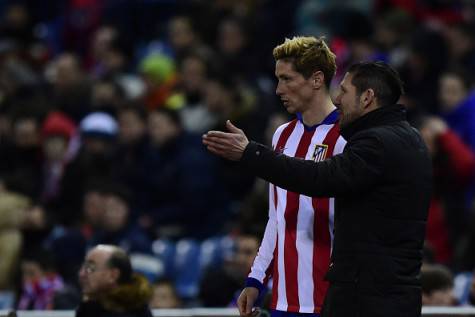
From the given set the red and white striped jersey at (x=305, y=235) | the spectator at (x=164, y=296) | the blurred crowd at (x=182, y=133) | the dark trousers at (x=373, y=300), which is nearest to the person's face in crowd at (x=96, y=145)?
the blurred crowd at (x=182, y=133)

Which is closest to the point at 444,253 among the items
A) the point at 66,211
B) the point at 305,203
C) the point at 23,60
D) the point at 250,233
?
the point at 250,233

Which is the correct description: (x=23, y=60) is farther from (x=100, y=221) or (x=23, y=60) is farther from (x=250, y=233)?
(x=250, y=233)

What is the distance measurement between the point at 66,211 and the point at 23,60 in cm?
403

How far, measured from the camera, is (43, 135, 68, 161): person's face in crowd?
11.9 m

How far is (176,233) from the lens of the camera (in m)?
11.1

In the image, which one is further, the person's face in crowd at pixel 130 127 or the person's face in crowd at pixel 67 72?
the person's face in crowd at pixel 67 72

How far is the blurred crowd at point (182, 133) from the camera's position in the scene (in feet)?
32.5

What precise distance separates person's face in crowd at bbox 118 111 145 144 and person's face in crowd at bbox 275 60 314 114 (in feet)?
20.6

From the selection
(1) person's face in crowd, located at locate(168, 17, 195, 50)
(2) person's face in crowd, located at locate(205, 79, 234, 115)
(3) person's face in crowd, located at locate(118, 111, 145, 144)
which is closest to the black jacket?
Answer: (2) person's face in crowd, located at locate(205, 79, 234, 115)

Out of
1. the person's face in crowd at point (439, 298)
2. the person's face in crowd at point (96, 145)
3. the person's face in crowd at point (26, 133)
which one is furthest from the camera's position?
the person's face in crowd at point (26, 133)

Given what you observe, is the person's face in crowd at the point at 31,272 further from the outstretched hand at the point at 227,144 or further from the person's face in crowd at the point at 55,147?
the outstretched hand at the point at 227,144

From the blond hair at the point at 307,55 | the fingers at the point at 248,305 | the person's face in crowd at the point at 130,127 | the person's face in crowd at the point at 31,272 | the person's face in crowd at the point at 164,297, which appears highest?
the blond hair at the point at 307,55

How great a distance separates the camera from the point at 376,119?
5.38 metres

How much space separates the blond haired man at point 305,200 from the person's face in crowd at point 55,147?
623 cm
